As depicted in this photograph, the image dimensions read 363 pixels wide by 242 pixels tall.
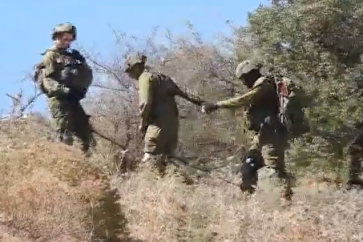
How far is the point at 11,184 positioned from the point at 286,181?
4.30m

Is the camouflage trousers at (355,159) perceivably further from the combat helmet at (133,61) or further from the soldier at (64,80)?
the soldier at (64,80)

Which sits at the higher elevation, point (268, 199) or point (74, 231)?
point (268, 199)

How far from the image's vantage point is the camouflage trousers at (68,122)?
1223 centimetres

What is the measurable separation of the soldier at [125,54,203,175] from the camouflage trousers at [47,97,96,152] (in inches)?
30.1

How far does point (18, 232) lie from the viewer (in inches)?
304

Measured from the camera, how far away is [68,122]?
40.4 ft

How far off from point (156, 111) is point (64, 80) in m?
1.21

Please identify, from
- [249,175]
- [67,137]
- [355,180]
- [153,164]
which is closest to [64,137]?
[67,137]

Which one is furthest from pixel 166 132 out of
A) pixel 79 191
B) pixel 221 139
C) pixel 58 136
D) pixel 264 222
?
pixel 221 139

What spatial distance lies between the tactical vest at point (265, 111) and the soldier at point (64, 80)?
2.08 meters

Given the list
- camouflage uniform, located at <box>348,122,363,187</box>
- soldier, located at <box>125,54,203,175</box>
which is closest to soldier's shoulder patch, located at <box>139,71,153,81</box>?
soldier, located at <box>125,54,203,175</box>

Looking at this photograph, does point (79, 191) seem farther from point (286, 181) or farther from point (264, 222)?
point (286, 181)

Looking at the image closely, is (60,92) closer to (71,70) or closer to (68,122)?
(71,70)

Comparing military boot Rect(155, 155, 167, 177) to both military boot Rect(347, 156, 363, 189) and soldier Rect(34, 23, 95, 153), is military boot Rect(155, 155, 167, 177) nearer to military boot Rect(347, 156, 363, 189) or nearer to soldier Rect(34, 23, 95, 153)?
soldier Rect(34, 23, 95, 153)
